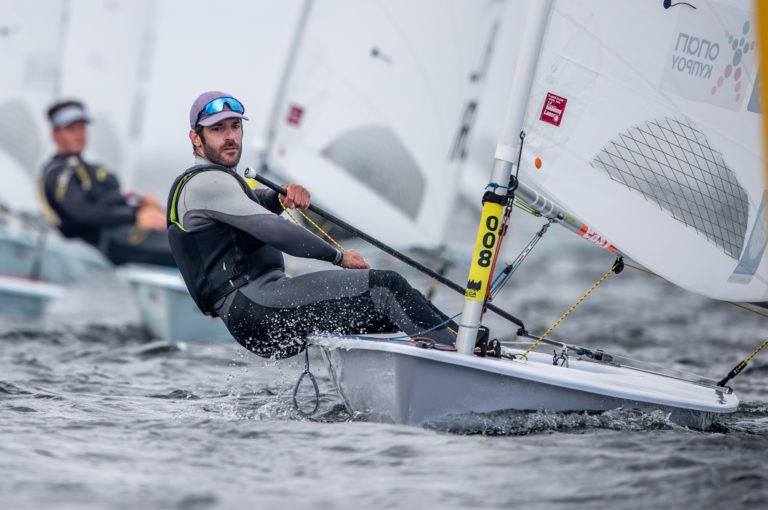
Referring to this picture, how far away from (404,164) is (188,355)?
7.19 feet

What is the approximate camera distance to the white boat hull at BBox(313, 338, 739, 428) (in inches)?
177

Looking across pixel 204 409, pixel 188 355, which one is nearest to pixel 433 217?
pixel 188 355

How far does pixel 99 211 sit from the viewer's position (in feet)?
33.5

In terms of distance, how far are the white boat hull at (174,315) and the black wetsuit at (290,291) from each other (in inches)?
172

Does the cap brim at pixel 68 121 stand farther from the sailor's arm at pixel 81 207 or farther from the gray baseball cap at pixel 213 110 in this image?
the gray baseball cap at pixel 213 110

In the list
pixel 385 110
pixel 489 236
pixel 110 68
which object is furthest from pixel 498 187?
pixel 110 68

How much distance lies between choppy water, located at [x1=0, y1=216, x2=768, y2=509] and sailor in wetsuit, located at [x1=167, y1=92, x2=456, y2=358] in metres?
0.39

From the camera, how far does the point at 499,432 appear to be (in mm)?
4617

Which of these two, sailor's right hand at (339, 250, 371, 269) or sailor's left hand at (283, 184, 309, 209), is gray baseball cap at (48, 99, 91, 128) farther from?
sailor's right hand at (339, 250, 371, 269)

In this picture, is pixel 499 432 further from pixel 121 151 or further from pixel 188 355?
pixel 121 151

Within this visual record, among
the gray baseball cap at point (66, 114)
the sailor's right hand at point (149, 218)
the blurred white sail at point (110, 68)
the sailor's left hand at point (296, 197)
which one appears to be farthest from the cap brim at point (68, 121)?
the sailor's left hand at point (296, 197)

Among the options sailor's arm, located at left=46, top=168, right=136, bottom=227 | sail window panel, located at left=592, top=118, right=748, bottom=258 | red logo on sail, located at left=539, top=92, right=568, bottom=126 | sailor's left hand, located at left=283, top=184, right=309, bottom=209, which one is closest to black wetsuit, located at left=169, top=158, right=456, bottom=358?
sailor's left hand, located at left=283, top=184, right=309, bottom=209

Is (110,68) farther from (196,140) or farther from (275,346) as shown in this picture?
(275,346)

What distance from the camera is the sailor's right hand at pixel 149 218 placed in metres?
10.3
